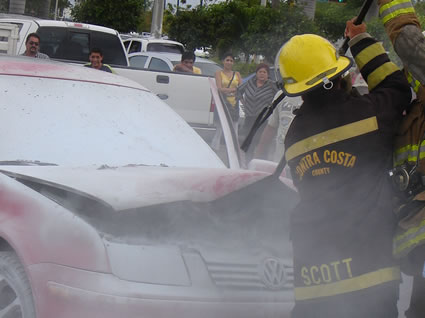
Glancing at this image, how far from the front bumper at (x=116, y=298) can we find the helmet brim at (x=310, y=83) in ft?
3.00

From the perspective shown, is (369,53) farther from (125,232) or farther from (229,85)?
(229,85)

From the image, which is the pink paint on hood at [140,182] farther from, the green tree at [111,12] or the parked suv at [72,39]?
the green tree at [111,12]

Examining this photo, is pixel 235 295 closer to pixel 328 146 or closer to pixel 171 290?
pixel 171 290

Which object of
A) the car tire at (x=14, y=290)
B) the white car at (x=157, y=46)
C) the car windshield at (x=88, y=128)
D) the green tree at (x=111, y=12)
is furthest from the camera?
the green tree at (x=111, y=12)

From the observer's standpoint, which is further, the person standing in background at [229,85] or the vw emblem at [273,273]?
the person standing in background at [229,85]

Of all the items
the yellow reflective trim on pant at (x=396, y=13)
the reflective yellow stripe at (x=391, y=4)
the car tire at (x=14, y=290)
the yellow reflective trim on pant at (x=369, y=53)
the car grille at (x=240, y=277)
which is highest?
the reflective yellow stripe at (x=391, y=4)

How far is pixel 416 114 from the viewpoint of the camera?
276cm

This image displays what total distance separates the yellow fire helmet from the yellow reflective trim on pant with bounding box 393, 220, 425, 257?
0.60 metres

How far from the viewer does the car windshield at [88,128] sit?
160 inches

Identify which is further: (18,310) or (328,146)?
(18,310)

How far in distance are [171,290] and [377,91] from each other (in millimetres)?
1141

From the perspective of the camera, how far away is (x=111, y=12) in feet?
122

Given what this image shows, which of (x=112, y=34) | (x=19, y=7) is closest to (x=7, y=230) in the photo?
(x=112, y=34)

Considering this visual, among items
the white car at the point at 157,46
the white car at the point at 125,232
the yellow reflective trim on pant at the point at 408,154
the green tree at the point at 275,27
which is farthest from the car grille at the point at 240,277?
the white car at the point at 157,46
